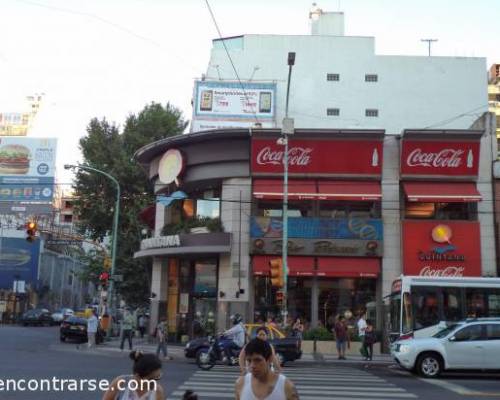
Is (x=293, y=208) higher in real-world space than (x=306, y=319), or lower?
higher

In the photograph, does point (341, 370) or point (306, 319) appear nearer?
point (341, 370)

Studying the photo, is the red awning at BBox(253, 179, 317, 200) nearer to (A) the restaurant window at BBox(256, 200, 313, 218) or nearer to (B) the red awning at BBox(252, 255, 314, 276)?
(A) the restaurant window at BBox(256, 200, 313, 218)

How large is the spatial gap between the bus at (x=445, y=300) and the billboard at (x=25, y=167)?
139ft

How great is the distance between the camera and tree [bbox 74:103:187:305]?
40.2 m

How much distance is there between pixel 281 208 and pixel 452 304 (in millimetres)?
10701

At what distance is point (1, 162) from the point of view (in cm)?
5756

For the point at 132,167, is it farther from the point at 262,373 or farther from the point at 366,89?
the point at 262,373

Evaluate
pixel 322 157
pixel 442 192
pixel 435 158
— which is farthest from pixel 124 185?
pixel 442 192

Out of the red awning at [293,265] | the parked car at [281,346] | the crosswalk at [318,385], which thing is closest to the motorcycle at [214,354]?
the crosswalk at [318,385]

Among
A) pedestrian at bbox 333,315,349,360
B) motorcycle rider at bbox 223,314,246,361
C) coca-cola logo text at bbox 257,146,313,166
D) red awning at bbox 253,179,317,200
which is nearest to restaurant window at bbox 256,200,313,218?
red awning at bbox 253,179,317,200

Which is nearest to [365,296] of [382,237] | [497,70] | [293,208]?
[382,237]

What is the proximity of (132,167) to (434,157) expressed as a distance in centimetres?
2018

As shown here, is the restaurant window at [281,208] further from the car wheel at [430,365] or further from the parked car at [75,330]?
the car wheel at [430,365]

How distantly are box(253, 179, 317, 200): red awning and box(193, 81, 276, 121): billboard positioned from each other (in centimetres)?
1521
